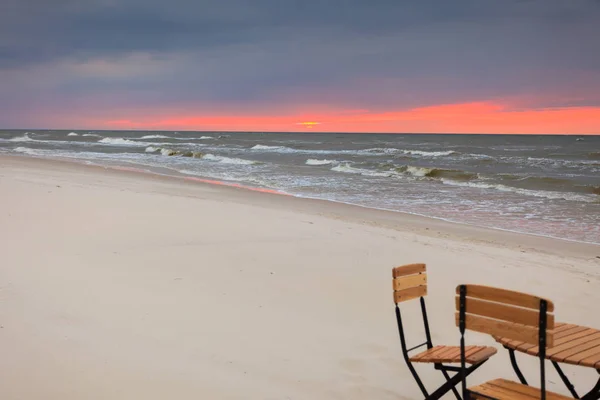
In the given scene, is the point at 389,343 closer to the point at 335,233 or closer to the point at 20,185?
the point at 335,233

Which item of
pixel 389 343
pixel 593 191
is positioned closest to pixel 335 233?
pixel 389 343

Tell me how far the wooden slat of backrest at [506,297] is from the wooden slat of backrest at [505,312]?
0.02 meters

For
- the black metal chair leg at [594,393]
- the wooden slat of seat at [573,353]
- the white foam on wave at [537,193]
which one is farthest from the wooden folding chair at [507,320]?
the white foam on wave at [537,193]

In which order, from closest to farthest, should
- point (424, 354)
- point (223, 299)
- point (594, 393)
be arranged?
point (594, 393), point (424, 354), point (223, 299)

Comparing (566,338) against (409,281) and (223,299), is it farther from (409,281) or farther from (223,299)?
(223,299)

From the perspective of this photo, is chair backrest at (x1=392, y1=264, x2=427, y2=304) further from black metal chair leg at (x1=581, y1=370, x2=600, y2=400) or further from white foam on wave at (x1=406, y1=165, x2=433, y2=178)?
white foam on wave at (x1=406, y1=165, x2=433, y2=178)

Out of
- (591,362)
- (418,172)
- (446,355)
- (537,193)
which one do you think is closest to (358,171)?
(418,172)

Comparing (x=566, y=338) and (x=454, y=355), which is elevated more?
(x=566, y=338)

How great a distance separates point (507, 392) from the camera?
10.3ft

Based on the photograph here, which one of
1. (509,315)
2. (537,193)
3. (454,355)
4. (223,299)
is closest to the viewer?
(509,315)

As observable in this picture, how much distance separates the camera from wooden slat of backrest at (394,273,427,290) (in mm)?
3812

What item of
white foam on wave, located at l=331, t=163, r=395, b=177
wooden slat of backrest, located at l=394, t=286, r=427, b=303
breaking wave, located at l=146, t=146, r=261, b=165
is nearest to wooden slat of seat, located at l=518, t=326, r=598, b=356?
wooden slat of backrest, located at l=394, t=286, r=427, b=303

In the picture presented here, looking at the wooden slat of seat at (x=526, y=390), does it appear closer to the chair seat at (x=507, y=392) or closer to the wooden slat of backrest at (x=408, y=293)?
the chair seat at (x=507, y=392)

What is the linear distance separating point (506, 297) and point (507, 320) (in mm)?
120
